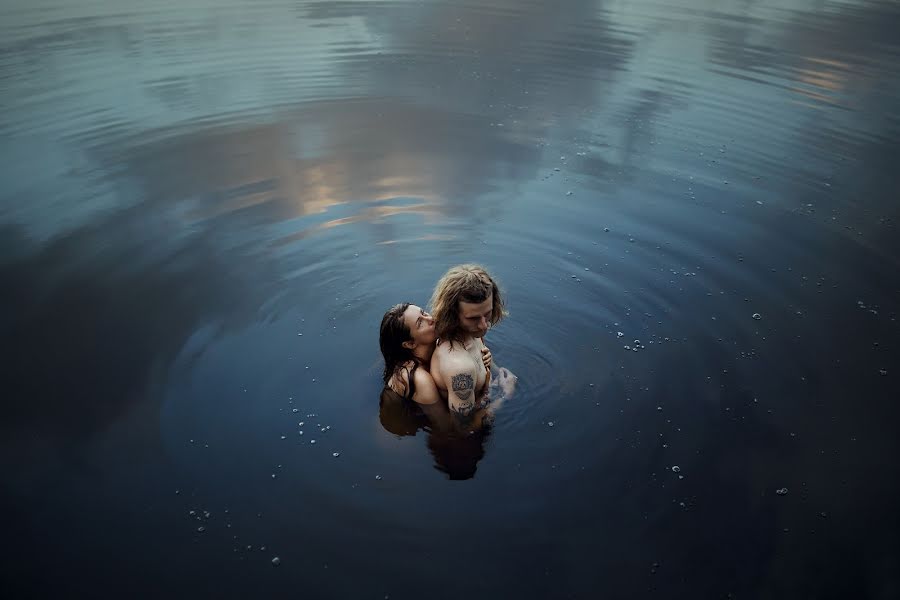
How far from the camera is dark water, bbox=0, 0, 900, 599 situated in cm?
384

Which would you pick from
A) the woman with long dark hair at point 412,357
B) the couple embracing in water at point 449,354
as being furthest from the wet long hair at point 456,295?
the woman with long dark hair at point 412,357

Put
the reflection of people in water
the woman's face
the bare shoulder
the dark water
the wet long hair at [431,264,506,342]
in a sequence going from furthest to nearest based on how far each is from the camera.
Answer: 1. the reflection of people in water
2. the woman's face
3. the bare shoulder
4. the wet long hair at [431,264,506,342]
5. the dark water

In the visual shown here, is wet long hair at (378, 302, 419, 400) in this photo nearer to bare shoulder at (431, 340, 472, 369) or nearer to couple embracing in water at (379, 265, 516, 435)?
couple embracing in water at (379, 265, 516, 435)

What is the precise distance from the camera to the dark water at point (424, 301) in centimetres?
384

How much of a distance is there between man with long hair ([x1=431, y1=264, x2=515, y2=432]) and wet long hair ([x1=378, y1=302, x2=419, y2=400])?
192 mm

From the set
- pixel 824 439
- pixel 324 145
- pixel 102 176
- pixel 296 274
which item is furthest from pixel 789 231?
pixel 102 176

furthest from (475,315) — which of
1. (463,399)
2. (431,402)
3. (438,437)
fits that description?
(438,437)

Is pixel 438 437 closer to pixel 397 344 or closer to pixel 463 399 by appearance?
pixel 463 399

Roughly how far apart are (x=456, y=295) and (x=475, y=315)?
0.57 feet

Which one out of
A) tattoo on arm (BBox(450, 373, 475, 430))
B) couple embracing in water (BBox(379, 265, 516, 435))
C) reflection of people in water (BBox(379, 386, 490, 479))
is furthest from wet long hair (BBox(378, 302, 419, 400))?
tattoo on arm (BBox(450, 373, 475, 430))

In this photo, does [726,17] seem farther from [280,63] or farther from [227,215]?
[227,215]

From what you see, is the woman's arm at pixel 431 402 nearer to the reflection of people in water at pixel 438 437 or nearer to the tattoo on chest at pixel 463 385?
the reflection of people in water at pixel 438 437

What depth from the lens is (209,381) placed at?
4.89 meters

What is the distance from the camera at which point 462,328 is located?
4.15 m
